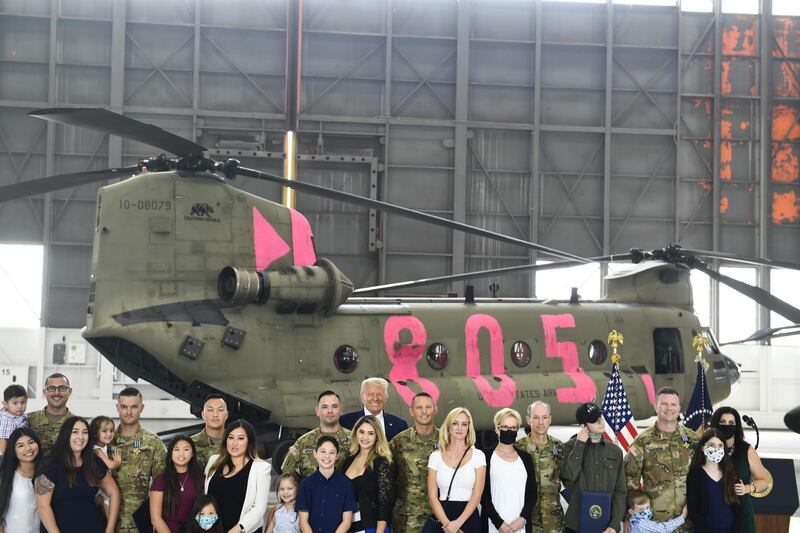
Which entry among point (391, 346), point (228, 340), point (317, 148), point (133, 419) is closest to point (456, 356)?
point (391, 346)

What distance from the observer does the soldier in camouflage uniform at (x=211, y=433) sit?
21.8 feet

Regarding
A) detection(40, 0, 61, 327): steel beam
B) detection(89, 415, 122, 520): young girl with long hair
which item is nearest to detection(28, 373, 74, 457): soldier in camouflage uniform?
detection(89, 415, 122, 520): young girl with long hair

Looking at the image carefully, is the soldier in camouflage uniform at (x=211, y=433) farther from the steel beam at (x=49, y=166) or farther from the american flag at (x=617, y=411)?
the steel beam at (x=49, y=166)

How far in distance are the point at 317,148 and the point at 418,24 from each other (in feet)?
13.0

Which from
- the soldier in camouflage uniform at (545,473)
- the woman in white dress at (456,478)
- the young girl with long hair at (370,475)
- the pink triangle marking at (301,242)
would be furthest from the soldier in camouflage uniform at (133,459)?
the pink triangle marking at (301,242)

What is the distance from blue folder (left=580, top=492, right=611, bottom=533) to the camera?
6328 millimetres

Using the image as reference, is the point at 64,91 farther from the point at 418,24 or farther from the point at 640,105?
the point at 640,105

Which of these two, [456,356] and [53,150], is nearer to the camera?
[456,356]

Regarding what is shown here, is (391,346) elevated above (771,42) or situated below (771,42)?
below

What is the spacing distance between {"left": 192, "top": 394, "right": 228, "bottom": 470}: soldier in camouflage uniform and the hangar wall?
1498cm

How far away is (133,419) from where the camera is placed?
669 centimetres

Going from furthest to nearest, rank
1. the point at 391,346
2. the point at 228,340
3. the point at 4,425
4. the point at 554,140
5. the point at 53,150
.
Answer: the point at 554,140 < the point at 53,150 < the point at 391,346 < the point at 228,340 < the point at 4,425

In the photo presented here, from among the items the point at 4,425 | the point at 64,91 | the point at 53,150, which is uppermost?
the point at 64,91

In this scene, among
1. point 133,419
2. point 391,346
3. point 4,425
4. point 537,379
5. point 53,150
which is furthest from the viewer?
point 53,150
